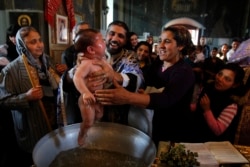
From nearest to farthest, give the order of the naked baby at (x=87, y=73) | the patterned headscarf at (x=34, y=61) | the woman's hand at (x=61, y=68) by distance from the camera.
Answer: the naked baby at (x=87, y=73)
the patterned headscarf at (x=34, y=61)
the woman's hand at (x=61, y=68)

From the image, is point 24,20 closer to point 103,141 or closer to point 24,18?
point 24,18

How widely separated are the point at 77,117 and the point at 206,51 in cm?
670

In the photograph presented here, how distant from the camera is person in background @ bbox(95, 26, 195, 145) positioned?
1.17 m

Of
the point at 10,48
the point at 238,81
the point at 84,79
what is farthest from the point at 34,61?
the point at 238,81

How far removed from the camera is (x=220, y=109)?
169 centimetres

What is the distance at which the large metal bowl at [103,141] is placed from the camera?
2.65 ft

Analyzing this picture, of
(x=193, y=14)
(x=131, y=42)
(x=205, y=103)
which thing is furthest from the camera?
(x=193, y=14)

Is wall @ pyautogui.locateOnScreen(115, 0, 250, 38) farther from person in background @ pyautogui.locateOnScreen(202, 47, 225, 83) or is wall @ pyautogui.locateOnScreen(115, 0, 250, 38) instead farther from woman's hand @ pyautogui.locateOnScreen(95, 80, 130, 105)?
woman's hand @ pyautogui.locateOnScreen(95, 80, 130, 105)

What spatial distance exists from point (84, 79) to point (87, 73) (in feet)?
0.10

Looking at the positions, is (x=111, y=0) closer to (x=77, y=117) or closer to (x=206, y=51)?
(x=206, y=51)

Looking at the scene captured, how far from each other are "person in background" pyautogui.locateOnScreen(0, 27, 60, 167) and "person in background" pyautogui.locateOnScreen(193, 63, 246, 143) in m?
1.15

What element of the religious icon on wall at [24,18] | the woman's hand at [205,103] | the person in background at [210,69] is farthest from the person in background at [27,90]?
the religious icon on wall at [24,18]

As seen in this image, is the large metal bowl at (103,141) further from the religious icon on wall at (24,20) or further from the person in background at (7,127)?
the religious icon on wall at (24,20)

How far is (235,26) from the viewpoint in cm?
1144
